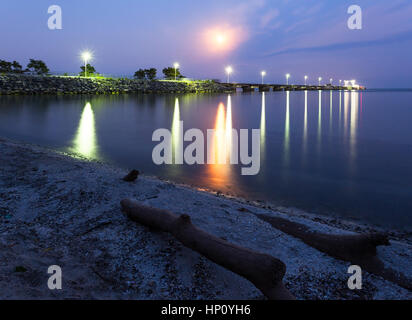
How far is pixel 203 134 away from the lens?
26375 mm

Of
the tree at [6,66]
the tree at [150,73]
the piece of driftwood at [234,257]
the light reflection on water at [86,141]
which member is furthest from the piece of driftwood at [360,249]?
the tree at [150,73]

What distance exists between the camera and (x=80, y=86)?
76562 mm

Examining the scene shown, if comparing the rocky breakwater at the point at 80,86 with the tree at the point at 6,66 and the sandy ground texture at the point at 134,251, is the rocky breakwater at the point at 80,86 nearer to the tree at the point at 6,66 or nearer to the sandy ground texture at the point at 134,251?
the tree at the point at 6,66

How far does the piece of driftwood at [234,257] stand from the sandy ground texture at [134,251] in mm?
419

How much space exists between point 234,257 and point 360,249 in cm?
286

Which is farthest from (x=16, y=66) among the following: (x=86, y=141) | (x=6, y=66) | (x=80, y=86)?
(x=86, y=141)

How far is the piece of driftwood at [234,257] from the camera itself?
13.5 ft

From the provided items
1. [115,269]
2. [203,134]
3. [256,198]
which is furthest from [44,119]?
[115,269]

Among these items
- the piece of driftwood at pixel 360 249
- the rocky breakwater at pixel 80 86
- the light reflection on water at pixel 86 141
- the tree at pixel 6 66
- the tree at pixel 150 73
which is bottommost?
the piece of driftwood at pixel 360 249

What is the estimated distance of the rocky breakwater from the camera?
6317 cm

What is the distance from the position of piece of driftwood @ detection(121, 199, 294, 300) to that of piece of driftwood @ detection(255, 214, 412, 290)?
214 cm
